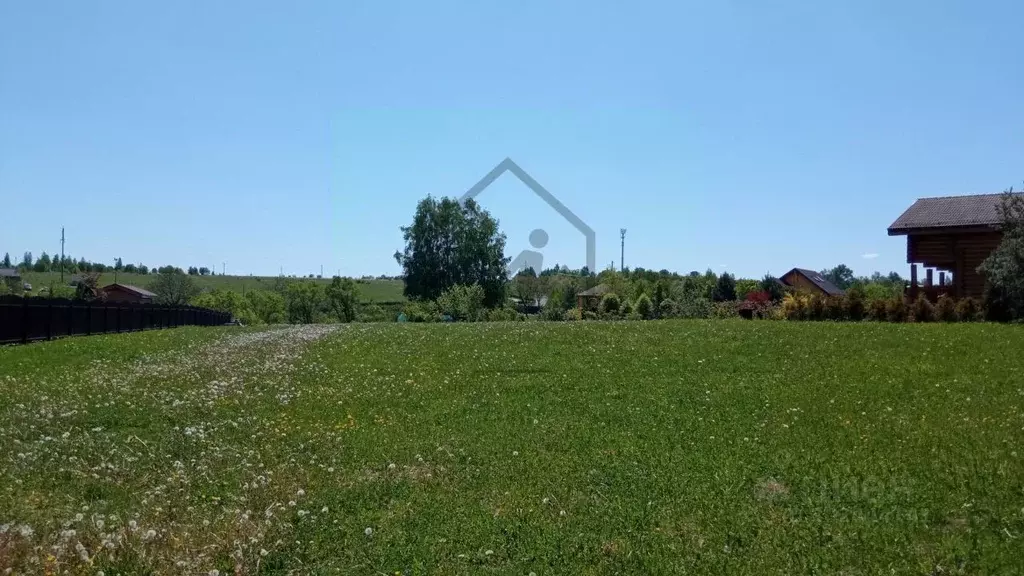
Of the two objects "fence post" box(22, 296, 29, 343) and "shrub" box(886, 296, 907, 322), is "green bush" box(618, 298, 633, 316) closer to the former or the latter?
"shrub" box(886, 296, 907, 322)

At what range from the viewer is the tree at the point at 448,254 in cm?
8262

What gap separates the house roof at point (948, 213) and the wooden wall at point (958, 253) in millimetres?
674

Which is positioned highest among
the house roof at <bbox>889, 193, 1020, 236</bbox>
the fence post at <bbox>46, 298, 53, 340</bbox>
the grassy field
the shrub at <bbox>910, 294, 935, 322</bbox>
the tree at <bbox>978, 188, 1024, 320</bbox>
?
the house roof at <bbox>889, 193, 1020, 236</bbox>

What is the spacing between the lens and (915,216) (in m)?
33.6

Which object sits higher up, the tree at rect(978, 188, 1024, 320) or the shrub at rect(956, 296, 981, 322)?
the tree at rect(978, 188, 1024, 320)

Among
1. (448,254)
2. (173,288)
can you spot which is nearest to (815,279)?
(448,254)

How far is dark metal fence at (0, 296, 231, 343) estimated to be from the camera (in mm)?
23297

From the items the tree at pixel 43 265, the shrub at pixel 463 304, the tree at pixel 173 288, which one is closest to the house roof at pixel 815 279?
the shrub at pixel 463 304

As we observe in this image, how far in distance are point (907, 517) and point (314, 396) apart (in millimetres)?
9439

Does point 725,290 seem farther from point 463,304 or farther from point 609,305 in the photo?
point 463,304

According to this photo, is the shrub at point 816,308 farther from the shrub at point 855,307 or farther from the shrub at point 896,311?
the shrub at point 896,311

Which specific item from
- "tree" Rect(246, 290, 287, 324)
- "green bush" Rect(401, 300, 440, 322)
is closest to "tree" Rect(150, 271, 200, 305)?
"tree" Rect(246, 290, 287, 324)

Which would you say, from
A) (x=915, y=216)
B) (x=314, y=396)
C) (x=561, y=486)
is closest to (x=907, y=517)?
(x=561, y=486)

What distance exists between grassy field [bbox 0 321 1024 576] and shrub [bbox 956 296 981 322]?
885 cm
